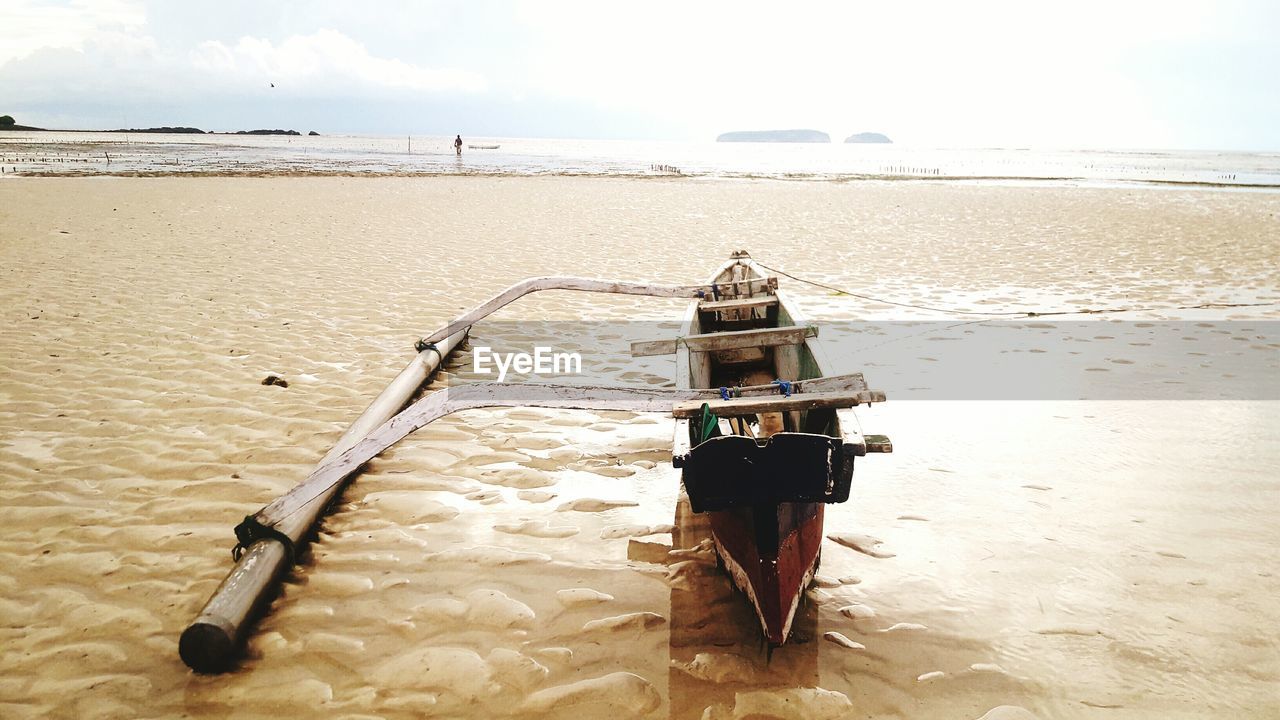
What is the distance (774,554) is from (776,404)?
2.15 ft

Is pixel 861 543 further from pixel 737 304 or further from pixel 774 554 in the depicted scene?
pixel 737 304

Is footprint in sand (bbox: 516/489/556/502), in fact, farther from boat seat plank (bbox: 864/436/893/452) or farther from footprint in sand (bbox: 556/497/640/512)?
boat seat plank (bbox: 864/436/893/452)

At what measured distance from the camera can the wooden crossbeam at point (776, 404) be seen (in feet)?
9.58

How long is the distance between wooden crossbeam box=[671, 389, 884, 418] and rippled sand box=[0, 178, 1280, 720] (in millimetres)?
941

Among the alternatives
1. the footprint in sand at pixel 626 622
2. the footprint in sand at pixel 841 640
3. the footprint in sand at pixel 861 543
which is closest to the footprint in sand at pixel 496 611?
the footprint in sand at pixel 626 622

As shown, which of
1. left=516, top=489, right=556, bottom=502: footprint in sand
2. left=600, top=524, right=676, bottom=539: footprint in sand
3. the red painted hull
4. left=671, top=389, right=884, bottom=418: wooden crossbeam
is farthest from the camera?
left=516, top=489, right=556, bottom=502: footprint in sand

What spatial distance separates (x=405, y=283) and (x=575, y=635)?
315 inches

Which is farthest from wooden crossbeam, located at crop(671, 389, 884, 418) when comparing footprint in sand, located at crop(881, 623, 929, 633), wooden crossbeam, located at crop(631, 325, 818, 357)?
wooden crossbeam, located at crop(631, 325, 818, 357)

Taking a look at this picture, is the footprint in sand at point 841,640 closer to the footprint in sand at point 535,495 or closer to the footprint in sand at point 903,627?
the footprint in sand at point 903,627

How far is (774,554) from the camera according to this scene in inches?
104

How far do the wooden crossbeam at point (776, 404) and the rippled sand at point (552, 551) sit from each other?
94 centimetres

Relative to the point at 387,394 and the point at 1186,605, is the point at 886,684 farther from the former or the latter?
the point at 387,394

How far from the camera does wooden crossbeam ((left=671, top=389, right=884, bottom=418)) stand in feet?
9.58

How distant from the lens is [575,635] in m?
2.99
